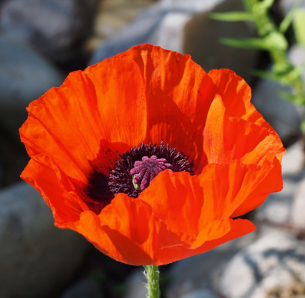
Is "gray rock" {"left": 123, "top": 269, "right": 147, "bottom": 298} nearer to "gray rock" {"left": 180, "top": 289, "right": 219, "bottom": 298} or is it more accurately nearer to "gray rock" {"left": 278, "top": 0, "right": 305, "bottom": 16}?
"gray rock" {"left": 180, "top": 289, "right": 219, "bottom": 298}

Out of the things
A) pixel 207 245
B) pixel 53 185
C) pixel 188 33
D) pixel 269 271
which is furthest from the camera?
pixel 188 33

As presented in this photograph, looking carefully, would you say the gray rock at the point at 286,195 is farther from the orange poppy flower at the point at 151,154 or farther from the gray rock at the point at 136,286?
the orange poppy flower at the point at 151,154

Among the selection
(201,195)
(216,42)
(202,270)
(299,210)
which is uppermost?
(201,195)

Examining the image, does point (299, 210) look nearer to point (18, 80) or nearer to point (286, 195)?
point (286, 195)

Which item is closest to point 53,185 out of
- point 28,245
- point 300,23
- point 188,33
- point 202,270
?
point 300,23

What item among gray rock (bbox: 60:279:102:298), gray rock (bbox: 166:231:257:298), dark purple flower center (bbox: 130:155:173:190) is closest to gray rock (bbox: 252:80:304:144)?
gray rock (bbox: 166:231:257:298)

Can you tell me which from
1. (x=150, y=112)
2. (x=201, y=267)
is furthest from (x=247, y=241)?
(x=150, y=112)
